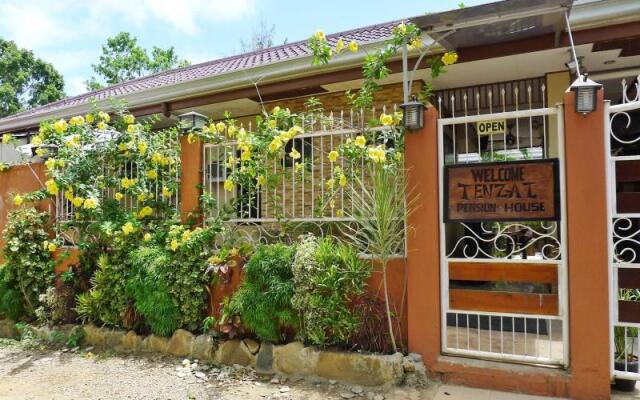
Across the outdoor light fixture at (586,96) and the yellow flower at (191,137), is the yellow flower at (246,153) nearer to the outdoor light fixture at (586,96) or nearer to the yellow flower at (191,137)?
the yellow flower at (191,137)

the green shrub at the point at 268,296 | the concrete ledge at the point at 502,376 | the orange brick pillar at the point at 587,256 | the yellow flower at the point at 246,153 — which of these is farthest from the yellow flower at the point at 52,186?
the orange brick pillar at the point at 587,256

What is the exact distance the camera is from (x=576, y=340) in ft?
10.7

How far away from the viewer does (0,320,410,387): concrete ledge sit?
364 centimetres

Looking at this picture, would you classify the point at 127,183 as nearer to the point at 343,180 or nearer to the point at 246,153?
the point at 246,153

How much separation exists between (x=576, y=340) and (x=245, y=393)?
2.69 meters

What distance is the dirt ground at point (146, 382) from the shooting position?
12.0ft

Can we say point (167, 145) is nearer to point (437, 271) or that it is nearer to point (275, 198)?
point (275, 198)

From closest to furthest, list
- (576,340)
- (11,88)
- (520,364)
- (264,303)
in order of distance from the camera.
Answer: (576,340)
(520,364)
(264,303)
(11,88)

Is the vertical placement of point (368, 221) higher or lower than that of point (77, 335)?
higher

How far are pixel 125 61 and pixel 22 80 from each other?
5.98 meters

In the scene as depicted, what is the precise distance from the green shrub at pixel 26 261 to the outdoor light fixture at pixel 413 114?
15.8 ft

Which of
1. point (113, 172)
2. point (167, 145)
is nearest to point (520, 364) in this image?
point (167, 145)

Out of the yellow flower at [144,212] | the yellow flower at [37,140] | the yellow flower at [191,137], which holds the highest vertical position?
the yellow flower at [37,140]

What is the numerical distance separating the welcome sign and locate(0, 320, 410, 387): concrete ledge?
53.1 inches
